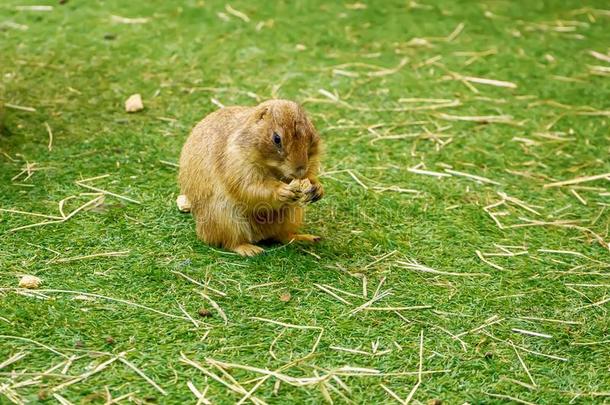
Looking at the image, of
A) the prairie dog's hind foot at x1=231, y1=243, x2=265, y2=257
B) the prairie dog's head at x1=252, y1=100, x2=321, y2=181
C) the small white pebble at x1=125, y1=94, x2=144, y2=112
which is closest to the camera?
the prairie dog's head at x1=252, y1=100, x2=321, y2=181

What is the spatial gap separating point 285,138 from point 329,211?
89 centimetres

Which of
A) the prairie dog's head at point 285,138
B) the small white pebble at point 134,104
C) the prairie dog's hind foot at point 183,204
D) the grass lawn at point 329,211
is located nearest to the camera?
the grass lawn at point 329,211

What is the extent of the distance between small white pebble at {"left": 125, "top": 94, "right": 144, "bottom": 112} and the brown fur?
4.45 feet

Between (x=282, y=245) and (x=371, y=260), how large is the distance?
452mm

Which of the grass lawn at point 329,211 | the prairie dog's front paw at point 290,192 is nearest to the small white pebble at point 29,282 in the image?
the grass lawn at point 329,211

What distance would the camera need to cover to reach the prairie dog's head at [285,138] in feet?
12.3

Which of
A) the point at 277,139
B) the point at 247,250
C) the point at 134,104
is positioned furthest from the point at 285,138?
the point at 134,104

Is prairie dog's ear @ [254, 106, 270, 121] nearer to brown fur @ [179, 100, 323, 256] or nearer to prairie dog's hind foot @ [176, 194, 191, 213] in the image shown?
brown fur @ [179, 100, 323, 256]

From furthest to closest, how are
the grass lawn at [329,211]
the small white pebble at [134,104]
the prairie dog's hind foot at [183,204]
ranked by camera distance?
the small white pebble at [134,104] → the prairie dog's hind foot at [183,204] → the grass lawn at [329,211]

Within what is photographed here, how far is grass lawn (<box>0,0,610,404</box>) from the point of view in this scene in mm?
3248

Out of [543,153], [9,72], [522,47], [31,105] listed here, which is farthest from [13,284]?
[522,47]

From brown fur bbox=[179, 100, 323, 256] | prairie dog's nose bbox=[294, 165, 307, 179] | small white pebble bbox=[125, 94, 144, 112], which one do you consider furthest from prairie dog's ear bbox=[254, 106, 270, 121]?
small white pebble bbox=[125, 94, 144, 112]

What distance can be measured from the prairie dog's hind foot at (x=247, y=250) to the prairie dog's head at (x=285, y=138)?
42 cm

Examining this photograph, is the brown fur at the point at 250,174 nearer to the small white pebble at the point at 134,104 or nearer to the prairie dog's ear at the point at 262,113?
the prairie dog's ear at the point at 262,113
